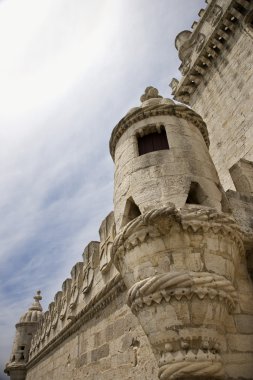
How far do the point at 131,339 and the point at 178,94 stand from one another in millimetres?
11426

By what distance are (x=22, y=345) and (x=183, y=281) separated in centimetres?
1607

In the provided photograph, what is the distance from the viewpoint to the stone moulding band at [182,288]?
2977 mm

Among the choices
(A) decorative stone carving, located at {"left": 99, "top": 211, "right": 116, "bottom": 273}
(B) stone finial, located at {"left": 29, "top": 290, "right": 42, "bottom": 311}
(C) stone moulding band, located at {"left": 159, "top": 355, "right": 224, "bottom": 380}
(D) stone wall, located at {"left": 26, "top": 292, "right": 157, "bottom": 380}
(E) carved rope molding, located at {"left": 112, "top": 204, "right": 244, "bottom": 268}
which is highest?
(B) stone finial, located at {"left": 29, "top": 290, "right": 42, "bottom": 311}

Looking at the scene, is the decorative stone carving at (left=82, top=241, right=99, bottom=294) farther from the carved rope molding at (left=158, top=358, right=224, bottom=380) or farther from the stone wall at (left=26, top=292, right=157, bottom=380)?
the carved rope molding at (left=158, top=358, right=224, bottom=380)

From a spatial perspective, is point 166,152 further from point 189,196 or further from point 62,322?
point 62,322

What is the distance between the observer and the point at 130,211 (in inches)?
165

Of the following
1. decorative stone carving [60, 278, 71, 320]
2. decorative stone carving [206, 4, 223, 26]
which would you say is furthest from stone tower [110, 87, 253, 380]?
decorative stone carving [206, 4, 223, 26]

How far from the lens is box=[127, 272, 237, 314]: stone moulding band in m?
2.98

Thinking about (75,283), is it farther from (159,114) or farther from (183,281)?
(183,281)

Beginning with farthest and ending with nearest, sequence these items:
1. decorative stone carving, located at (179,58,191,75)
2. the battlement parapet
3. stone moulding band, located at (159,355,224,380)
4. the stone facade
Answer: decorative stone carving, located at (179,58,191,75) < the battlement parapet < the stone facade < stone moulding band, located at (159,355,224,380)

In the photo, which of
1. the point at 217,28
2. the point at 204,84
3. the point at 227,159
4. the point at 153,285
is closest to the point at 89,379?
the point at 153,285

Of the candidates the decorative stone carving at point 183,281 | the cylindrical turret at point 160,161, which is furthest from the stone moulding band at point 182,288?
the cylindrical turret at point 160,161

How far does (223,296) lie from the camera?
3066mm

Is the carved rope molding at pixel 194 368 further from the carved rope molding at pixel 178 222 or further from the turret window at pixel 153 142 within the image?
the turret window at pixel 153 142
